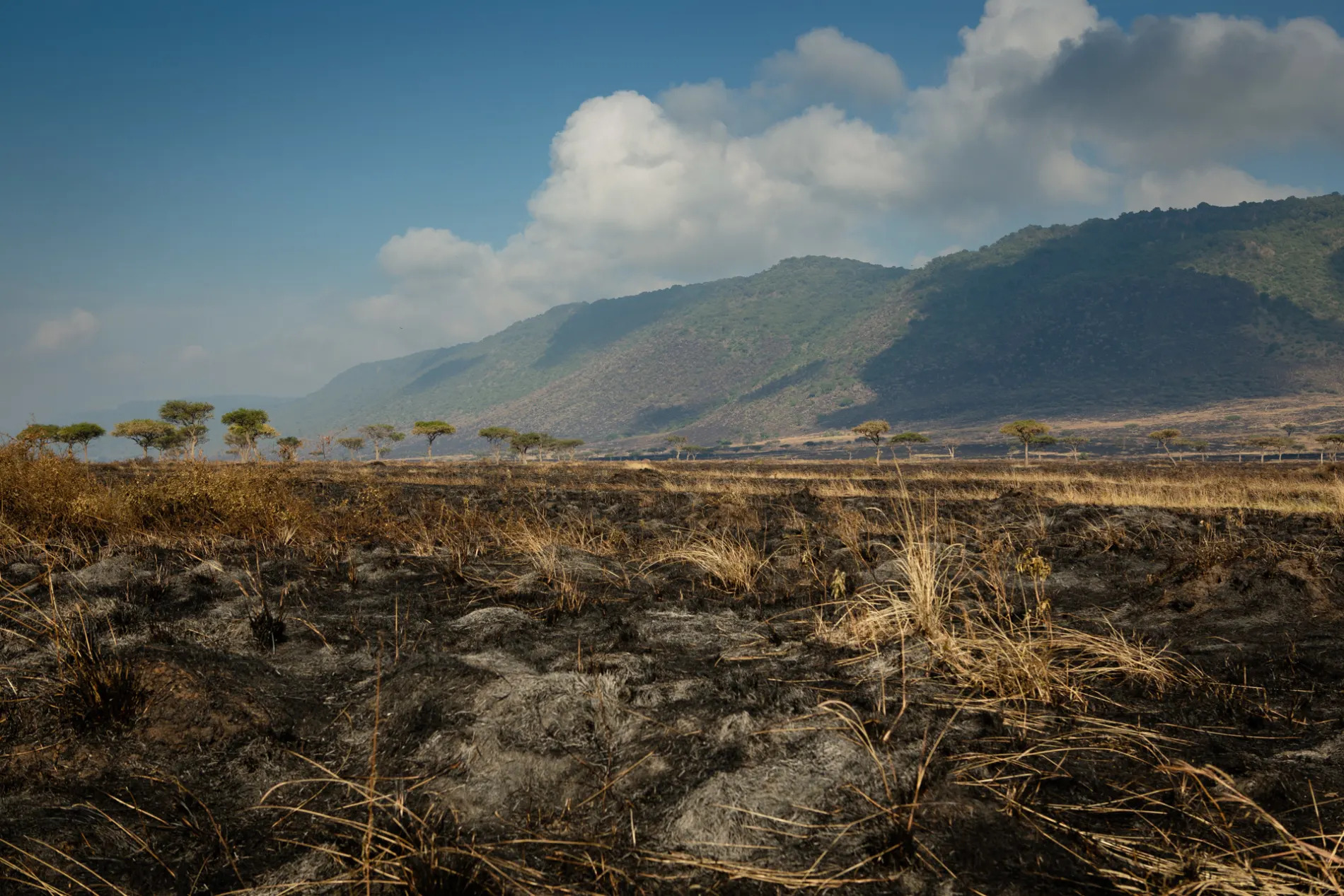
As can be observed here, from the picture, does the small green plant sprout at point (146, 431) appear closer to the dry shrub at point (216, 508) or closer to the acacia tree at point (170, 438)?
the acacia tree at point (170, 438)

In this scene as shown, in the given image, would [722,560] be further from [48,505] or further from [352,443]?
[352,443]

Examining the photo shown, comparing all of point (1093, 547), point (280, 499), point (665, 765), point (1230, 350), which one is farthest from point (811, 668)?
point (1230, 350)

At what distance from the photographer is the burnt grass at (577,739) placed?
87.3 inches

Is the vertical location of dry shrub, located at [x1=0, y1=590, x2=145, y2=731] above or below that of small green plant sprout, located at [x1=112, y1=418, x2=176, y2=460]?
below

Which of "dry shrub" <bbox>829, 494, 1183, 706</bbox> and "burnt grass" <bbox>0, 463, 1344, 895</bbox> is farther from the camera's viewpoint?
"dry shrub" <bbox>829, 494, 1183, 706</bbox>

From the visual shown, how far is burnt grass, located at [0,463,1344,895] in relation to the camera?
2.22m

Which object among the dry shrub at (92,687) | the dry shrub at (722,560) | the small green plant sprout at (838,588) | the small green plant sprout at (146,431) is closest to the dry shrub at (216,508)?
the dry shrub at (92,687)

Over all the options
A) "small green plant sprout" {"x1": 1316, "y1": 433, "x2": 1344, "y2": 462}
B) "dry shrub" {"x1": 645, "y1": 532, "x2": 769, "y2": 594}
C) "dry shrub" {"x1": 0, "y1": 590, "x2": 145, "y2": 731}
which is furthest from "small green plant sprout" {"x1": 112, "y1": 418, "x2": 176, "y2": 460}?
"small green plant sprout" {"x1": 1316, "y1": 433, "x2": 1344, "y2": 462}

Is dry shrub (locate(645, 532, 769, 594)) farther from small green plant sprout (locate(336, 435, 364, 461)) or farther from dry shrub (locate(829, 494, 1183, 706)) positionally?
small green plant sprout (locate(336, 435, 364, 461))

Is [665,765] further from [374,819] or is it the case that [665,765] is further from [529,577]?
[529,577]

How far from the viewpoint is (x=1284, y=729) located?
3.01 metres

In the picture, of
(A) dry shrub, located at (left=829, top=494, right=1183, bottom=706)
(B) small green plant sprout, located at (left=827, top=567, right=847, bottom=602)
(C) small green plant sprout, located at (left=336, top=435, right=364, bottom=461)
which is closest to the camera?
(A) dry shrub, located at (left=829, top=494, right=1183, bottom=706)

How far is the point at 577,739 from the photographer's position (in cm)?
303

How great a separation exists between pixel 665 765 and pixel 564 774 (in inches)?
16.2
